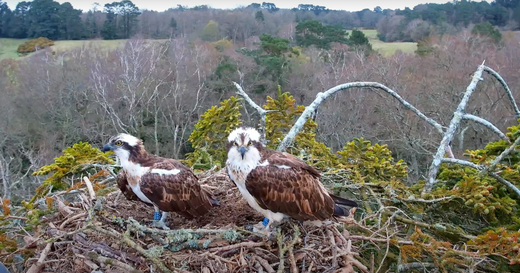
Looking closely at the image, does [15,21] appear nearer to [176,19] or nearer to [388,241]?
[176,19]

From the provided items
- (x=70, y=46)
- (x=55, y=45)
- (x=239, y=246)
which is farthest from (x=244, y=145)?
(x=55, y=45)

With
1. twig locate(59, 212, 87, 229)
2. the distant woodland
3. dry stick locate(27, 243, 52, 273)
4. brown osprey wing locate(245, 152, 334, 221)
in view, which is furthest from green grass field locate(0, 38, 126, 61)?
brown osprey wing locate(245, 152, 334, 221)

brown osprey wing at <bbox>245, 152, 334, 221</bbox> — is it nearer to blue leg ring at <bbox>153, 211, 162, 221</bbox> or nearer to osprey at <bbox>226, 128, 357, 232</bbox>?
osprey at <bbox>226, 128, 357, 232</bbox>

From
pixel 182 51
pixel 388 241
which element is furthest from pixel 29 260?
pixel 182 51

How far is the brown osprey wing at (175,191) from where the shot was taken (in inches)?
171

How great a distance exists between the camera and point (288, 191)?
162 inches

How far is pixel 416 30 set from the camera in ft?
115

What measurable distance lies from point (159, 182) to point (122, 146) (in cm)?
63

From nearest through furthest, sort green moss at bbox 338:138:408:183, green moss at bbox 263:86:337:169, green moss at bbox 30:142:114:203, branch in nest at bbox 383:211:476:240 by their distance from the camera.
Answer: branch in nest at bbox 383:211:476:240 < green moss at bbox 30:142:114:203 < green moss at bbox 338:138:408:183 < green moss at bbox 263:86:337:169

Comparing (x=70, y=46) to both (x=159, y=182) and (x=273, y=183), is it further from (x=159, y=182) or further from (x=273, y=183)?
(x=273, y=183)

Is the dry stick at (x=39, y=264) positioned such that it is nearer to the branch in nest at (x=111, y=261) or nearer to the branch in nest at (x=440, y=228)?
the branch in nest at (x=111, y=261)

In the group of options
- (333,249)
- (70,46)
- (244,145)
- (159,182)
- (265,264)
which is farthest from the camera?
(70,46)

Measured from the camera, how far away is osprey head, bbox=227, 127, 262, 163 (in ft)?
13.3

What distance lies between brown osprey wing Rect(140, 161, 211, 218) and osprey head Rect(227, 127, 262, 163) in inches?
26.7
